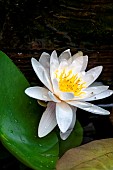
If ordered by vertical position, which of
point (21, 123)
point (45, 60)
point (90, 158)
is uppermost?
point (45, 60)

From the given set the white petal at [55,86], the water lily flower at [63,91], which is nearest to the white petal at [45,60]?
the water lily flower at [63,91]

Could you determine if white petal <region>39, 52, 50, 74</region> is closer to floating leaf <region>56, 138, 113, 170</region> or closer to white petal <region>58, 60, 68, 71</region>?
white petal <region>58, 60, 68, 71</region>

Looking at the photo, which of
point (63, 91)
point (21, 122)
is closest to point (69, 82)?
point (63, 91)

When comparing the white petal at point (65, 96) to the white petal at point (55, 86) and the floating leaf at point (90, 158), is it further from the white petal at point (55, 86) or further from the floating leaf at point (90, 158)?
the floating leaf at point (90, 158)

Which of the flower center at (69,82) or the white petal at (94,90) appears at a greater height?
the flower center at (69,82)

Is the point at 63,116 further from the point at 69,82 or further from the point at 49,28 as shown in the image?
the point at 49,28

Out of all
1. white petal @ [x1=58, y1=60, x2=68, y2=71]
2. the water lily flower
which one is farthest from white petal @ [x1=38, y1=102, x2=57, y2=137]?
white petal @ [x1=58, y1=60, x2=68, y2=71]

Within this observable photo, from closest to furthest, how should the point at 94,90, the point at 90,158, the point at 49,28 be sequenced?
the point at 90,158, the point at 94,90, the point at 49,28

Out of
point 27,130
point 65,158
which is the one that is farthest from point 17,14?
point 65,158
